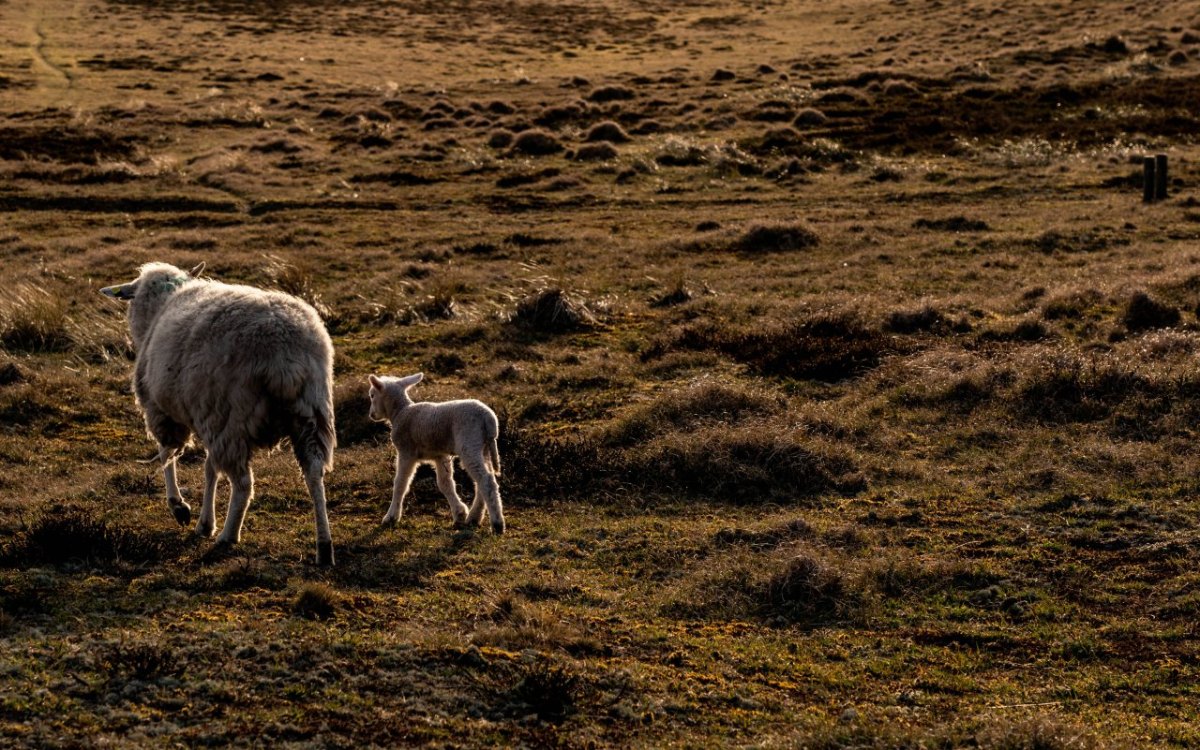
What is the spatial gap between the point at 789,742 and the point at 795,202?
878 inches

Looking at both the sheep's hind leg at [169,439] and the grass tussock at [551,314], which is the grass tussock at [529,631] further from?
the grass tussock at [551,314]

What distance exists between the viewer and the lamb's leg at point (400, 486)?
1003 centimetres

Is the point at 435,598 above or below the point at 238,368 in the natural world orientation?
below

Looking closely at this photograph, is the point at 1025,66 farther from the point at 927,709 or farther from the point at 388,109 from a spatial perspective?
the point at 927,709

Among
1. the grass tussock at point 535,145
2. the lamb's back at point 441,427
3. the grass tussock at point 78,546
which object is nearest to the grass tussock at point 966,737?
the lamb's back at point 441,427

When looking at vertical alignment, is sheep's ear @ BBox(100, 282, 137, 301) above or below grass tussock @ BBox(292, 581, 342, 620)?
above

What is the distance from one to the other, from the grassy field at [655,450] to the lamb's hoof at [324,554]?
0.71 feet

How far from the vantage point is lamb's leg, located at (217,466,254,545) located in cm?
888

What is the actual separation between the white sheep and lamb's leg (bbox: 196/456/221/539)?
143 cm

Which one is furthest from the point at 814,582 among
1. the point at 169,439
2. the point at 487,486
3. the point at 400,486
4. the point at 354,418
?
the point at 354,418

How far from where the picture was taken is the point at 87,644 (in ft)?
21.7

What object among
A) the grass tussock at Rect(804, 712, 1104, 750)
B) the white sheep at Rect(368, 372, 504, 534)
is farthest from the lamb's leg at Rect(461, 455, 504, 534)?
the grass tussock at Rect(804, 712, 1104, 750)

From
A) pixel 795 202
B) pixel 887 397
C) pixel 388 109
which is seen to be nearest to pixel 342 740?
pixel 887 397

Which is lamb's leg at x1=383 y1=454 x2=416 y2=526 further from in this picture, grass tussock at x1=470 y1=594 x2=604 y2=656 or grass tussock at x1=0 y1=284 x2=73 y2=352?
grass tussock at x1=0 y1=284 x2=73 y2=352
